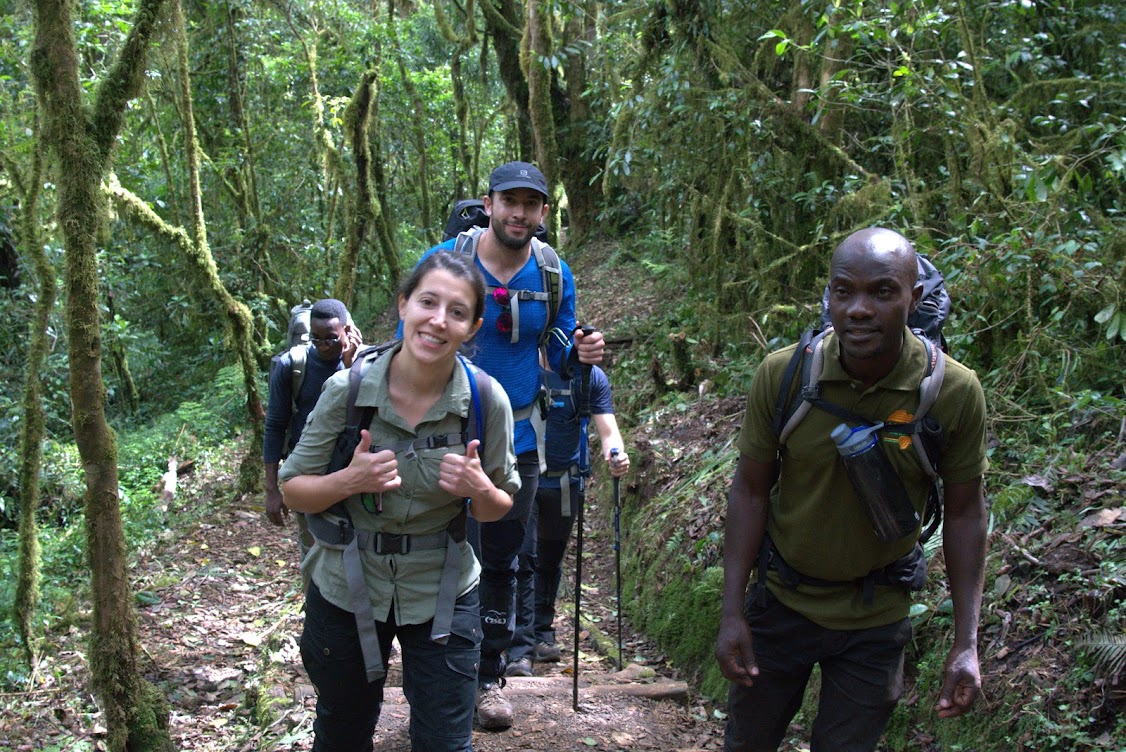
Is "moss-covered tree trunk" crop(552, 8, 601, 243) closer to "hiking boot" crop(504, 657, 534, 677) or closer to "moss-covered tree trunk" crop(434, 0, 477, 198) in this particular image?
"moss-covered tree trunk" crop(434, 0, 477, 198)

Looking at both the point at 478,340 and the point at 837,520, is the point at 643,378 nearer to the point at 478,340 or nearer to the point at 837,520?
the point at 478,340

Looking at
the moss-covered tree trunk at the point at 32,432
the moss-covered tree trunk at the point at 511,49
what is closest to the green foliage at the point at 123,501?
the moss-covered tree trunk at the point at 32,432

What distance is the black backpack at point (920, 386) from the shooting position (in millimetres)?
2842

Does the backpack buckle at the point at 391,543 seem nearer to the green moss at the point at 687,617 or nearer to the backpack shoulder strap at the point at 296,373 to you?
the backpack shoulder strap at the point at 296,373

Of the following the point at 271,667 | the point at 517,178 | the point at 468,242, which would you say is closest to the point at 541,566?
the point at 271,667

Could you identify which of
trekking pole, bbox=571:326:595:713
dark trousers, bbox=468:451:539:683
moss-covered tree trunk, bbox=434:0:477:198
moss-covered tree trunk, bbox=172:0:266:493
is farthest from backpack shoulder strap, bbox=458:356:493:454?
moss-covered tree trunk, bbox=434:0:477:198

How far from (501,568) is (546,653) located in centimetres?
182

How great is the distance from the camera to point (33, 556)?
7.89 meters

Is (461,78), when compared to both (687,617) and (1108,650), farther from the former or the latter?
(1108,650)

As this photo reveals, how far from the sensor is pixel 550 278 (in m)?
4.76

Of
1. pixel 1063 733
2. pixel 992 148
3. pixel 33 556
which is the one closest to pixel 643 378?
pixel 992 148

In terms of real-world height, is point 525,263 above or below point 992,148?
below

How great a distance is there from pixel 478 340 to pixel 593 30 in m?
17.5

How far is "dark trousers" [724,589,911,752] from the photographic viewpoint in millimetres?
3012
